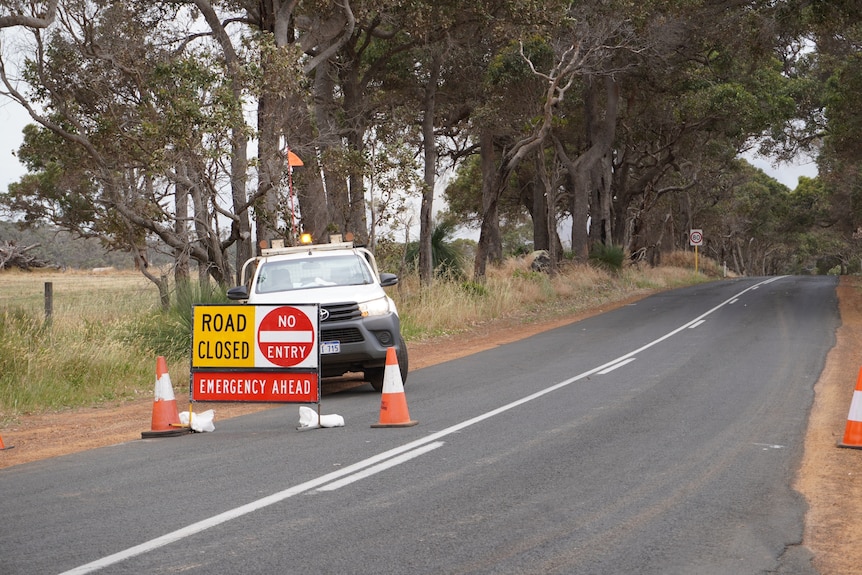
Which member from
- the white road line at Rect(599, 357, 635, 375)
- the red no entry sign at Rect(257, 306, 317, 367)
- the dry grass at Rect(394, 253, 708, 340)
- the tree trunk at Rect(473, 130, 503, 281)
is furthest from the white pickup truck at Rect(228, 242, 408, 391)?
the tree trunk at Rect(473, 130, 503, 281)

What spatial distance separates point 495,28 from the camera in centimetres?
2542

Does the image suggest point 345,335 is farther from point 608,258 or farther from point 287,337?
point 608,258

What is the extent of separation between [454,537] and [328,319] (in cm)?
699

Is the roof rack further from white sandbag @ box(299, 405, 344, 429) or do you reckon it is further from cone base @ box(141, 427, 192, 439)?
cone base @ box(141, 427, 192, 439)

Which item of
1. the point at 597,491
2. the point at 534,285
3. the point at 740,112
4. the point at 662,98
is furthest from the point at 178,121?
the point at 662,98

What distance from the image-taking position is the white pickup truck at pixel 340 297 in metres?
12.7

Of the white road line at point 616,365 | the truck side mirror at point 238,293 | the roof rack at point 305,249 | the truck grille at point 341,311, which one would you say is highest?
the roof rack at point 305,249


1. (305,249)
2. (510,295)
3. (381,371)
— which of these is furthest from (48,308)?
(510,295)

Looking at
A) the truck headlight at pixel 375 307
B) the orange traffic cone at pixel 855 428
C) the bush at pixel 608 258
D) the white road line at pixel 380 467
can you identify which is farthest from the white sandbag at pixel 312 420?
the bush at pixel 608 258

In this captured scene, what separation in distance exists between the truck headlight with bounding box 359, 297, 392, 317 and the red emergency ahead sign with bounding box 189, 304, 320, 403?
2322 millimetres

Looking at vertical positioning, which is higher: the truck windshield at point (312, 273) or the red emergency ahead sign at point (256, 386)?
the truck windshield at point (312, 273)

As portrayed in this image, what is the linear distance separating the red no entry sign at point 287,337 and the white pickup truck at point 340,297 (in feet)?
4.49

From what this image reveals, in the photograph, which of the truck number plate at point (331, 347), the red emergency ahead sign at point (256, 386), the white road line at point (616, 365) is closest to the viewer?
the red emergency ahead sign at point (256, 386)

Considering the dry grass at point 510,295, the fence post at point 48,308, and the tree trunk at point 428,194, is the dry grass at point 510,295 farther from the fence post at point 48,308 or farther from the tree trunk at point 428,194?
the fence post at point 48,308
